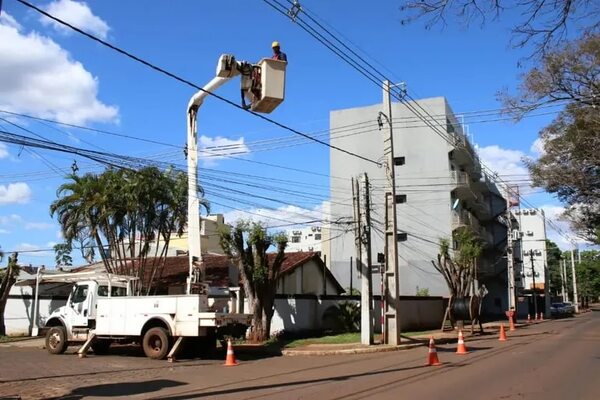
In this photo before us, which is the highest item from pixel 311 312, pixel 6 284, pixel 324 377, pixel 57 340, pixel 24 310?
pixel 6 284

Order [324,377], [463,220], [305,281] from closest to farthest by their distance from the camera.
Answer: [324,377], [305,281], [463,220]

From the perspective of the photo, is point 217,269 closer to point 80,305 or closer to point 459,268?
point 80,305

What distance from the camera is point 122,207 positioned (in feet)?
96.7

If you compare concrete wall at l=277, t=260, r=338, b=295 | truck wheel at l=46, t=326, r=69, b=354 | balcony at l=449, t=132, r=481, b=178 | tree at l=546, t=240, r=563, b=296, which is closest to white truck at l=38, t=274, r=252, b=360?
truck wheel at l=46, t=326, r=69, b=354

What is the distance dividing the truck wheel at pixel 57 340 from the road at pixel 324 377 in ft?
2.33

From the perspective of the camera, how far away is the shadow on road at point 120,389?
39.7 ft

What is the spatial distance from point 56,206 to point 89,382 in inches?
738

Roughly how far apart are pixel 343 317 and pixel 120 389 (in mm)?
18090

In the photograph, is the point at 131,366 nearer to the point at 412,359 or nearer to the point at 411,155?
the point at 412,359

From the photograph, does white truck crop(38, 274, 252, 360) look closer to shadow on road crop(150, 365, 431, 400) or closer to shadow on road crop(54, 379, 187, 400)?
shadow on road crop(54, 379, 187, 400)

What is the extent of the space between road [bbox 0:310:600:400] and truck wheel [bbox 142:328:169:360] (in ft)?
1.30

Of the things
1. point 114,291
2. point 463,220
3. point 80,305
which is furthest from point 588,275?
point 80,305

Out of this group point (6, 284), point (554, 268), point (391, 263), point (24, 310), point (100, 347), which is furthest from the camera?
point (554, 268)

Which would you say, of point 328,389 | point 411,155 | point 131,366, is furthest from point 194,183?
point 411,155
